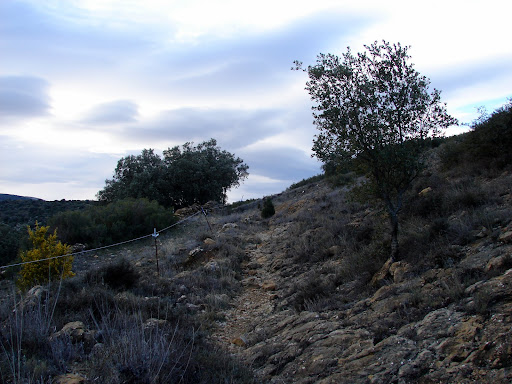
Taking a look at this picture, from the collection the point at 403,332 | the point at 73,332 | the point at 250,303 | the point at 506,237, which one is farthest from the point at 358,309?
the point at 73,332

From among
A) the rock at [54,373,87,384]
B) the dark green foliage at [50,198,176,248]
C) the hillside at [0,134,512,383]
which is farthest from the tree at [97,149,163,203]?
the rock at [54,373,87,384]

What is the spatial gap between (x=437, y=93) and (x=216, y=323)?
21.9 feet

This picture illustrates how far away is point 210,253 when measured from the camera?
12.6 metres

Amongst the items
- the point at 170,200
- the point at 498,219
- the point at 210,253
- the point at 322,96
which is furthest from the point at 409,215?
the point at 170,200

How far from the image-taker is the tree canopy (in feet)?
88.4

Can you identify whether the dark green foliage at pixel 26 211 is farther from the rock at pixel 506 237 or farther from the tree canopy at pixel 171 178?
the rock at pixel 506 237

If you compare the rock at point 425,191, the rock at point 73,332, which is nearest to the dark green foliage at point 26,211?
the rock at point 73,332

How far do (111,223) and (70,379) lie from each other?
14220 mm

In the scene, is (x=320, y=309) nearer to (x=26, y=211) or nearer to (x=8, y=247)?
(x=8, y=247)

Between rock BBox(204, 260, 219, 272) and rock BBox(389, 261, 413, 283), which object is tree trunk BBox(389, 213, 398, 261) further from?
rock BBox(204, 260, 219, 272)

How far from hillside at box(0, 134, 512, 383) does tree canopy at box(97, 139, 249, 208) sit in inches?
586

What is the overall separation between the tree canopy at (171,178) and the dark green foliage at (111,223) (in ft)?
24.5

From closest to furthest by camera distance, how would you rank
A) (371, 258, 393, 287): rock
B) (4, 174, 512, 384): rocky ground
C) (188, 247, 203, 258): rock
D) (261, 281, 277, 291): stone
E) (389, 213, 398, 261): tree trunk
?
(4, 174, 512, 384): rocky ground, (371, 258, 393, 287): rock, (389, 213, 398, 261): tree trunk, (261, 281, 277, 291): stone, (188, 247, 203, 258): rock

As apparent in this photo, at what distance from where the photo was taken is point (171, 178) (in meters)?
28.1
